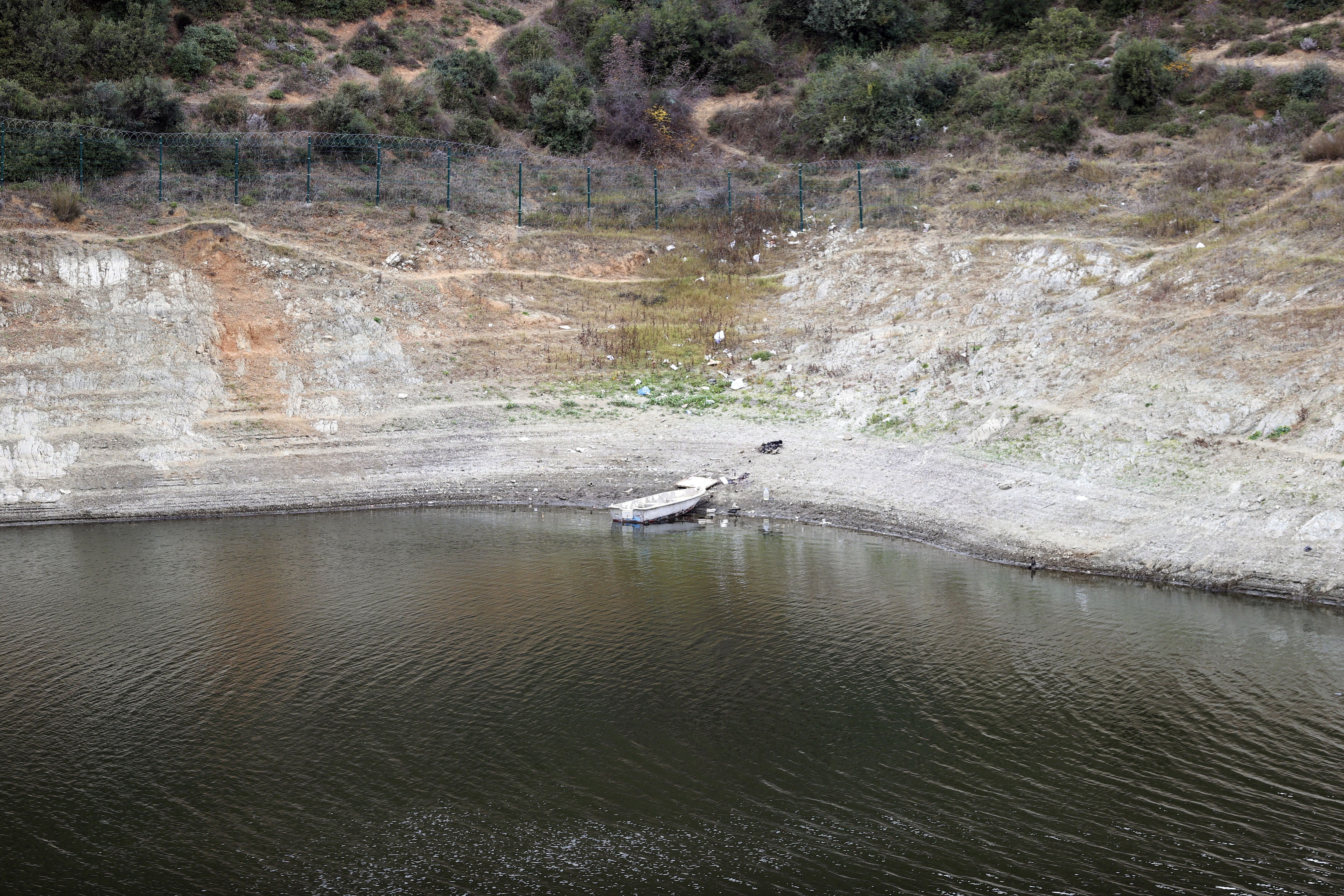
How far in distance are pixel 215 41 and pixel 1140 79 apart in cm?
5007

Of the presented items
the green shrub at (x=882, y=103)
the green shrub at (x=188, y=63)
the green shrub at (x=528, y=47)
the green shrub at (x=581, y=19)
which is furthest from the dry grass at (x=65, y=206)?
the green shrub at (x=882, y=103)

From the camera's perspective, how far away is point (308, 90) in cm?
5447

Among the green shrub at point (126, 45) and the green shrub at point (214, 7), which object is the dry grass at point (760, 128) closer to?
the green shrub at point (214, 7)

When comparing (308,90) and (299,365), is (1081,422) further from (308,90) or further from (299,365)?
(308,90)

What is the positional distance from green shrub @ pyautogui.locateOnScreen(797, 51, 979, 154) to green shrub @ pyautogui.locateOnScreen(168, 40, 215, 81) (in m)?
33.5

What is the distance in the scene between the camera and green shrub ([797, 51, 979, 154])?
51531mm

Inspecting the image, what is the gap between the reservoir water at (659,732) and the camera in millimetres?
12984

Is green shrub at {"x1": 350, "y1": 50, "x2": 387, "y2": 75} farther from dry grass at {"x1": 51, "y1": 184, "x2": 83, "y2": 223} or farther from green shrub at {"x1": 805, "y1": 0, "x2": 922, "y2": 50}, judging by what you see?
green shrub at {"x1": 805, "y1": 0, "x2": 922, "y2": 50}

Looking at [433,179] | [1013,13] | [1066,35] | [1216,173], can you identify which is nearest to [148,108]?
[433,179]

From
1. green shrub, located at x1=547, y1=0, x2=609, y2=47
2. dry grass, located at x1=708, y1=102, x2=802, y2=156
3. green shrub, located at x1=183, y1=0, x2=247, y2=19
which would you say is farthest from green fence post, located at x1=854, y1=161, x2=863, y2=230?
green shrub, located at x1=183, y1=0, x2=247, y2=19

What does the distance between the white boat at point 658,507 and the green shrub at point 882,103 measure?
2840 cm

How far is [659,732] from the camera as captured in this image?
54.9ft

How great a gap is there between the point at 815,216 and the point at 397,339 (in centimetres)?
2119

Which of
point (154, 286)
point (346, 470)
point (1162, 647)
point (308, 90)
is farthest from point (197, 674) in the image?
point (308, 90)
